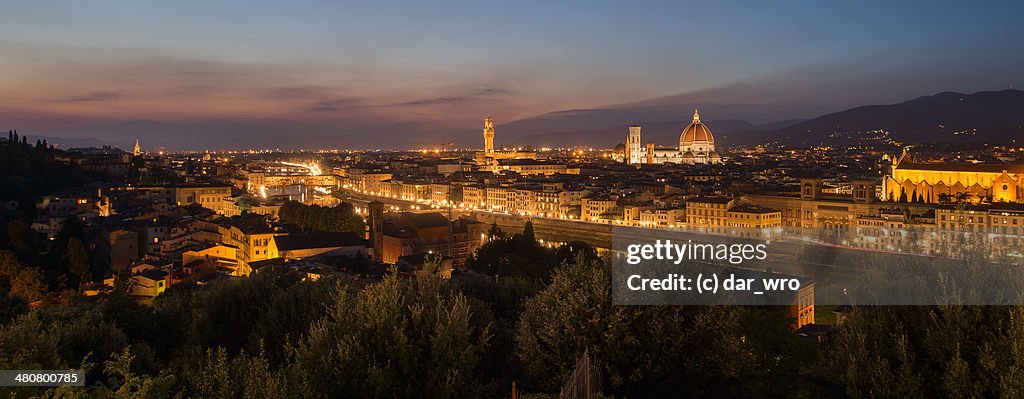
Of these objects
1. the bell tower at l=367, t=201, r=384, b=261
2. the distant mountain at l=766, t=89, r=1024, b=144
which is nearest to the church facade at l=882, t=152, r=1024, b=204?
the bell tower at l=367, t=201, r=384, b=261

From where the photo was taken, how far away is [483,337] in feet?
17.8

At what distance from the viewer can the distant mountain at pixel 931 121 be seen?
101 meters

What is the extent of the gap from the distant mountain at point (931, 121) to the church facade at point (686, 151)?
3701cm

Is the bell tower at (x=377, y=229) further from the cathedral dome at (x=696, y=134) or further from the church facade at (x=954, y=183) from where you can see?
the cathedral dome at (x=696, y=134)

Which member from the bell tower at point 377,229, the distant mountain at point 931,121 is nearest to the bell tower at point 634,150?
the distant mountain at point 931,121

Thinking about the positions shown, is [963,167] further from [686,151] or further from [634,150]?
[634,150]

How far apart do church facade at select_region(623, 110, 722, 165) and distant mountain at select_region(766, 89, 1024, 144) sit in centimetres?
3701

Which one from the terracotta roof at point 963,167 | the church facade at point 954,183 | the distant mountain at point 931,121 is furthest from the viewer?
the distant mountain at point 931,121

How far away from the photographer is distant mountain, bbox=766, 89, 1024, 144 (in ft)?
331

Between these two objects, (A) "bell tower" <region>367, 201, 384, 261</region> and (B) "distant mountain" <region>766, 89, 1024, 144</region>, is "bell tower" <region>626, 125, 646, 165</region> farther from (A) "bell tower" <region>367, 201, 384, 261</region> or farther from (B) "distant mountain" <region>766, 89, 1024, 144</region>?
(A) "bell tower" <region>367, 201, 384, 261</region>

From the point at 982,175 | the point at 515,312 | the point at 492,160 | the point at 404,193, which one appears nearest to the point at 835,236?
the point at 982,175

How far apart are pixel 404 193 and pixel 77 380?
4615 cm

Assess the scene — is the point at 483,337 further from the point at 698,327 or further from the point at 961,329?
the point at 961,329

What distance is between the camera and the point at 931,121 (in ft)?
369
